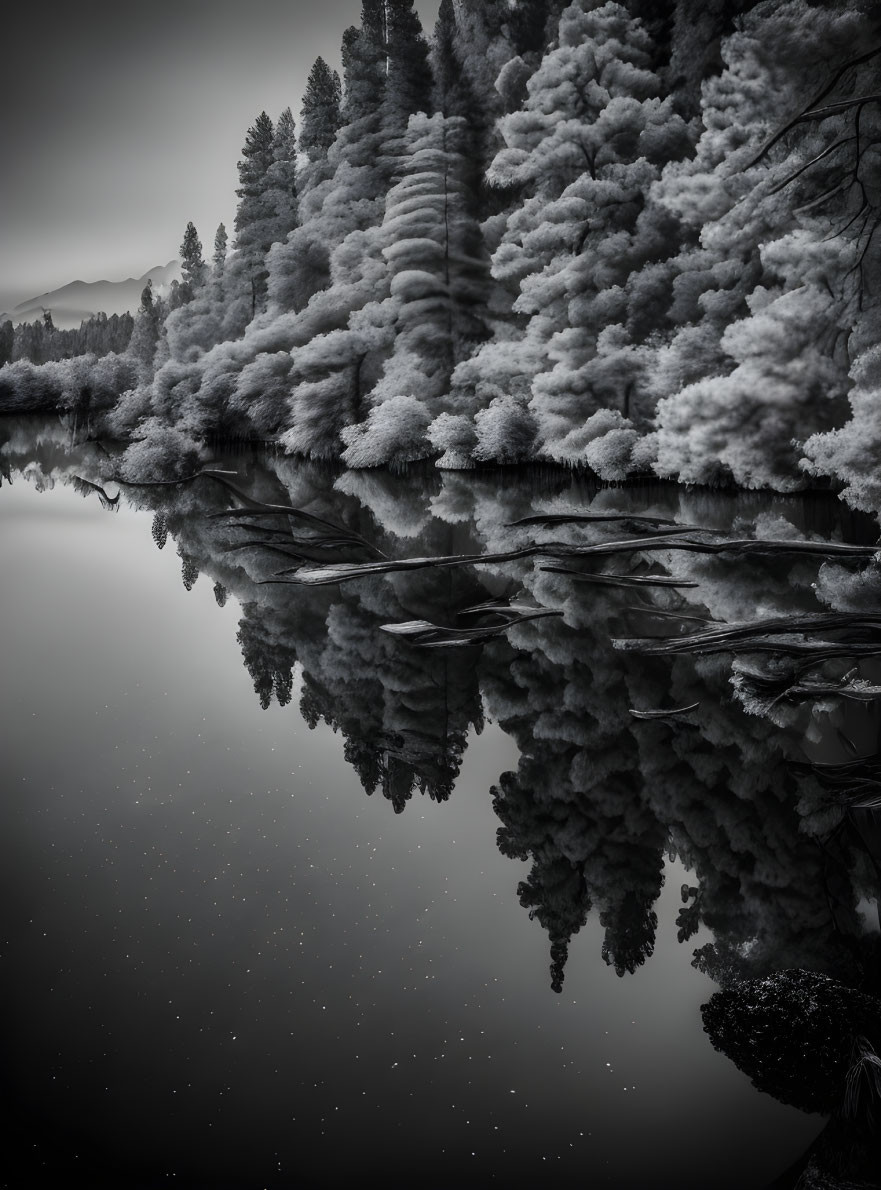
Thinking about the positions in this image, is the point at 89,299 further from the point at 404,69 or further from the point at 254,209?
the point at 404,69

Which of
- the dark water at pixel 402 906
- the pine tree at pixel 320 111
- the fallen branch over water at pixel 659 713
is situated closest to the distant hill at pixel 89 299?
the pine tree at pixel 320 111

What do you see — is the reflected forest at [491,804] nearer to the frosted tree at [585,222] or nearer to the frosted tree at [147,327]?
the frosted tree at [585,222]

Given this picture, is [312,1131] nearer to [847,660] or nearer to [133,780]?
[133,780]

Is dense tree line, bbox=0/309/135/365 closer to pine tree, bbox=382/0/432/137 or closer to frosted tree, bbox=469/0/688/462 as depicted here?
pine tree, bbox=382/0/432/137

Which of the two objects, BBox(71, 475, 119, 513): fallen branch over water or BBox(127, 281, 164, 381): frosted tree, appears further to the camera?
BBox(127, 281, 164, 381): frosted tree

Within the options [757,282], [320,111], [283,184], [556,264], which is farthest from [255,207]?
[757,282]

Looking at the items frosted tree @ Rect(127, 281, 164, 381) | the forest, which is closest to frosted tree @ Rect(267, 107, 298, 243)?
the forest

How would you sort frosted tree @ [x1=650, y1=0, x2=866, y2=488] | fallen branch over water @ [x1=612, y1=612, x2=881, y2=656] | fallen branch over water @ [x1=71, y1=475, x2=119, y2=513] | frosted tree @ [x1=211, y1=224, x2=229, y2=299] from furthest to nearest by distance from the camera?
frosted tree @ [x1=211, y1=224, x2=229, y2=299]
fallen branch over water @ [x1=71, y1=475, x2=119, y2=513]
frosted tree @ [x1=650, y1=0, x2=866, y2=488]
fallen branch over water @ [x1=612, y1=612, x2=881, y2=656]

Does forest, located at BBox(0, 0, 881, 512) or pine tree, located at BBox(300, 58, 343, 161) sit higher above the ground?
pine tree, located at BBox(300, 58, 343, 161)
